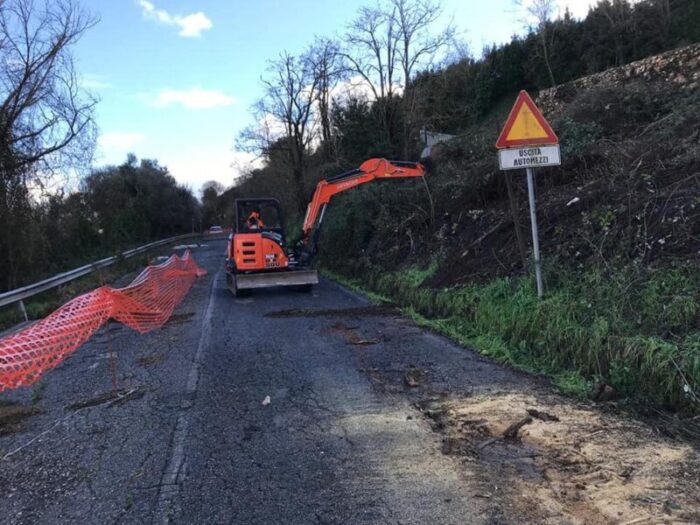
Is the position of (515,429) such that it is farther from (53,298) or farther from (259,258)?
(53,298)

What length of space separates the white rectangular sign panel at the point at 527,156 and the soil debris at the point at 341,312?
13.3 ft

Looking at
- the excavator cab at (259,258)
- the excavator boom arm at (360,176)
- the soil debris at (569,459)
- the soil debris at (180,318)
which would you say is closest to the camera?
the soil debris at (569,459)

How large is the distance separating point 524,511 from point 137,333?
7.74 metres

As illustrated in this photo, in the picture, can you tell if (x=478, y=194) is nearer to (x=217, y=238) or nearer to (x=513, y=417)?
(x=513, y=417)

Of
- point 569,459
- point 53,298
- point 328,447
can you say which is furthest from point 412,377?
point 53,298

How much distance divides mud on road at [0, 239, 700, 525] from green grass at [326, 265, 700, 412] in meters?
0.52

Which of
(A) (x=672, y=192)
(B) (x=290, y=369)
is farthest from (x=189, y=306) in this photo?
(A) (x=672, y=192)

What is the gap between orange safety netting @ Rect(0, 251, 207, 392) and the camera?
582cm

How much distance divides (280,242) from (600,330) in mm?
9727

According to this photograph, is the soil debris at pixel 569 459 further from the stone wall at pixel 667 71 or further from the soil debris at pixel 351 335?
the stone wall at pixel 667 71

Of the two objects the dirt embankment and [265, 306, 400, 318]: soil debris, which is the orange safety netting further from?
the dirt embankment

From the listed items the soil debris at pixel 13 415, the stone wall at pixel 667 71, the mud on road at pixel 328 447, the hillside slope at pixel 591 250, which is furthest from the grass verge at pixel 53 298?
the stone wall at pixel 667 71

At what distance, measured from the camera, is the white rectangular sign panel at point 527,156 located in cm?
735

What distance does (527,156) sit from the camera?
7.36 meters
